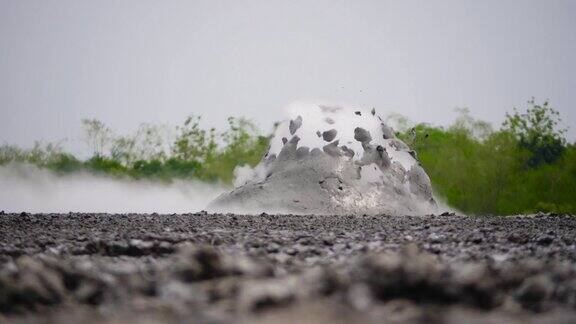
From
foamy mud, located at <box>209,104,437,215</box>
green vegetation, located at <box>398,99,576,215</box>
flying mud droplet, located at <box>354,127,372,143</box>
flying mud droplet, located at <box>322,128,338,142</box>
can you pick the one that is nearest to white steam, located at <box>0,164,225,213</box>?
foamy mud, located at <box>209,104,437,215</box>

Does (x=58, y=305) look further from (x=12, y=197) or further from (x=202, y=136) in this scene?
(x=202, y=136)

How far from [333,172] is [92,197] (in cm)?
1117

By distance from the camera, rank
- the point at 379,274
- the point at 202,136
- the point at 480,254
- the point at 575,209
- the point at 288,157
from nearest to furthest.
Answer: the point at 379,274, the point at 480,254, the point at 288,157, the point at 575,209, the point at 202,136

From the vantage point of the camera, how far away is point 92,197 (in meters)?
26.1

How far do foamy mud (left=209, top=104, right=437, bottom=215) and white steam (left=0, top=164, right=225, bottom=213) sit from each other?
4102mm

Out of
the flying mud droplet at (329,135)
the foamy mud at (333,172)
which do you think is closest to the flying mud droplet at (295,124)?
the foamy mud at (333,172)

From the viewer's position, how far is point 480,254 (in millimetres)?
6625

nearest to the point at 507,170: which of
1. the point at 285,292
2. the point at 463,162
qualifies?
the point at 463,162

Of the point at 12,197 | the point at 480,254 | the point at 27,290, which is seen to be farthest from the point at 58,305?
the point at 12,197

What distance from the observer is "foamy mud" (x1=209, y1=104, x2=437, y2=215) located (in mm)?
19062

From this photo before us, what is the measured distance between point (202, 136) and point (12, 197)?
24994 millimetres

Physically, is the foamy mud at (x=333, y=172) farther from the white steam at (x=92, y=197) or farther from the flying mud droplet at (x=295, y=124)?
the white steam at (x=92, y=197)

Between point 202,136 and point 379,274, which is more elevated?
point 202,136

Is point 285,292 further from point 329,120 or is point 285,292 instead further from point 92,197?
point 92,197
